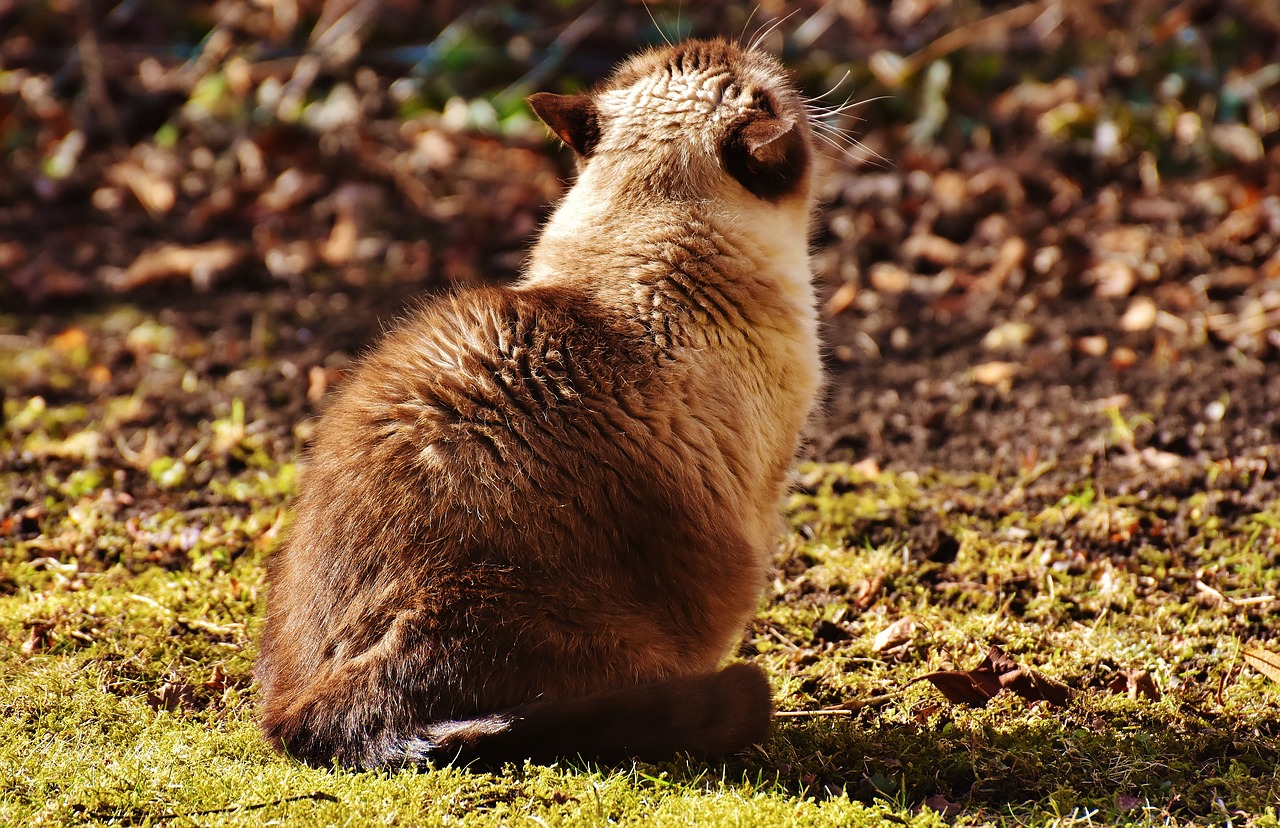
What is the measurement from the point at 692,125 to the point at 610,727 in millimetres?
1622

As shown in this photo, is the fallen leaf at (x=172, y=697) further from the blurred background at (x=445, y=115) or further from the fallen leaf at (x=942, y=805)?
the blurred background at (x=445, y=115)

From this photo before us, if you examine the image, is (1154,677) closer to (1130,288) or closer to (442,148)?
(1130,288)

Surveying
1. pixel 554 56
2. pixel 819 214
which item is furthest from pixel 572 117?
pixel 554 56

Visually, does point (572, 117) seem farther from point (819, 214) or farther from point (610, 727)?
point (610, 727)

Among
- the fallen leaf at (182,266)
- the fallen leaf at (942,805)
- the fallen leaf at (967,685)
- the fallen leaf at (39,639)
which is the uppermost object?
the fallen leaf at (182,266)

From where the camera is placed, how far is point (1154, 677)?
3096 millimetres

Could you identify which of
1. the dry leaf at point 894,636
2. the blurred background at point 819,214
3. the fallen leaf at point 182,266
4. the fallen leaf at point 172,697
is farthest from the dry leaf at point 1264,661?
the fallen leaf at point 182,266

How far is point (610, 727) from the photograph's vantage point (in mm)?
2527

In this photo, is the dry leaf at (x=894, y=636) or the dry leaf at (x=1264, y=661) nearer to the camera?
the dry leaf at (x=1264, y=661)

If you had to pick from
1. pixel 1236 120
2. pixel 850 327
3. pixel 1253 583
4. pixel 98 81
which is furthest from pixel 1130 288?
pixel 98 81

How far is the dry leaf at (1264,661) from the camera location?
10.1 feet

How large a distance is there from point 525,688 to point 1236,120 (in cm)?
559

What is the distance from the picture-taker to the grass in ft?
8.21

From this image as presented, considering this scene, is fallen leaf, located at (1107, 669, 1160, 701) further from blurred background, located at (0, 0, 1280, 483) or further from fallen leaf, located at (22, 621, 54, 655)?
fallen leaf, located at (22, 621, 54, 655)
